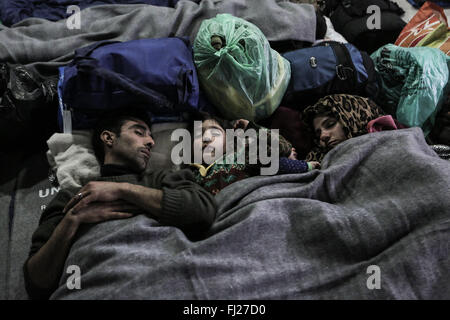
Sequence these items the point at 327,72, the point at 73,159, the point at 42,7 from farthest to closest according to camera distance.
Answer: the point at 42,7, the point at 327,72, the point at 73,159

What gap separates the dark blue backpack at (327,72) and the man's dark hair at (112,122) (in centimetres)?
63

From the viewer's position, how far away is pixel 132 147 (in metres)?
1.26

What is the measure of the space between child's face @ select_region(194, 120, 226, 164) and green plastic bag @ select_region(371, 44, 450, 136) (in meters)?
0.78

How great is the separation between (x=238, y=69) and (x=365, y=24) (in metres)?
0.90

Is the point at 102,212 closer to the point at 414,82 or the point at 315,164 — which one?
the point at 315,164

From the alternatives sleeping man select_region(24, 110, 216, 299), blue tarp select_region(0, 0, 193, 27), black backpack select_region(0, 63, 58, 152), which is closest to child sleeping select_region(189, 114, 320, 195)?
sleeping man select_region(24, 110, 216, 299)

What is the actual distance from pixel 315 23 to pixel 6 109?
1355 mm

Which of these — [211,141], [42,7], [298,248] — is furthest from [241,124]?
[42,7]

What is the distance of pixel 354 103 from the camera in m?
1.40

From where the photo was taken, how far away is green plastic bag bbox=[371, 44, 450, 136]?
141cm

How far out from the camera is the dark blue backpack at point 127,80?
4.02ft

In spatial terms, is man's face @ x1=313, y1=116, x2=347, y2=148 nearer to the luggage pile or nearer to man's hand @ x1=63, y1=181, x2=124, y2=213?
the luggage pile
